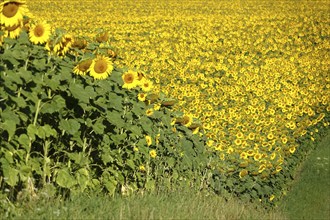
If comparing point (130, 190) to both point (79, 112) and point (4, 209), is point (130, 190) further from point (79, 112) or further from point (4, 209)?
point (4, 209)

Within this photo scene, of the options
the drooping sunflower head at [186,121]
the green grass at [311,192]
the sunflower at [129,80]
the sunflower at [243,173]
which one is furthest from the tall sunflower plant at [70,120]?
the green grass at [311,192]

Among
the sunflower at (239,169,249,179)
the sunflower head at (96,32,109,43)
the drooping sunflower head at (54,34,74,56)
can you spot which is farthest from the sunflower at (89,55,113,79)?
the sunflower at (239,169,249,179)

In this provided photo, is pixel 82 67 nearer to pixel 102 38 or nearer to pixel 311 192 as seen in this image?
pixel 102 38

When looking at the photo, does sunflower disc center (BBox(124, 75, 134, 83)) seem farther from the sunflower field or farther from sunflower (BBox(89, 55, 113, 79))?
sunflower (BBox(89, 55, 113, 79))

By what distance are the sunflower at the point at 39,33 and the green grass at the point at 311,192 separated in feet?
14.3

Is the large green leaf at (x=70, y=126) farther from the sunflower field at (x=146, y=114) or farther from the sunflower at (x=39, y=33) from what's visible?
the sunflower at (x=39, y=33)

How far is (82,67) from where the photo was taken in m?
5.14

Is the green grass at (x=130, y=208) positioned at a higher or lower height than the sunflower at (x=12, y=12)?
lower

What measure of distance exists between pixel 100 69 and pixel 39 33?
1.88 ft

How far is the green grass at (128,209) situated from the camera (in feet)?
14.0

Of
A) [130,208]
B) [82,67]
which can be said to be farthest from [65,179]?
[82,67]

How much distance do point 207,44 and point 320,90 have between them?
566 cm

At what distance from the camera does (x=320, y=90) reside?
12500 millimetres

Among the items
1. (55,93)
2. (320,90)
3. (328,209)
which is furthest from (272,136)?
(55,93)
